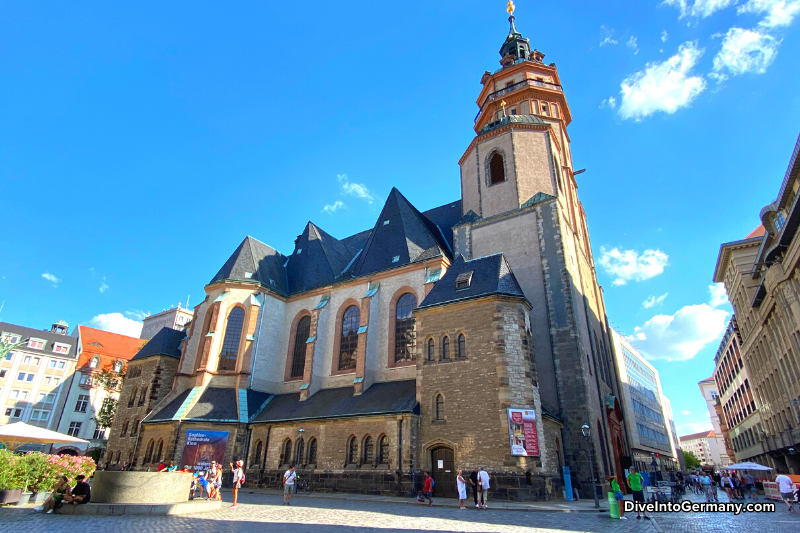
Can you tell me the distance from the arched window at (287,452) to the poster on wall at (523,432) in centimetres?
1150

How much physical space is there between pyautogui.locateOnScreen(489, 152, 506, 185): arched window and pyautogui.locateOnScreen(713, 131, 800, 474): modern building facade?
47.6 ft

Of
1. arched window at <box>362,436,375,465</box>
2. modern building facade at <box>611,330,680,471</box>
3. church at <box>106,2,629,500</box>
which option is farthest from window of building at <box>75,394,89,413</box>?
modern building facade at <box>611,330,680,471</box>

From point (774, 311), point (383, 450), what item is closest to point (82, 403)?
point (383, 450)

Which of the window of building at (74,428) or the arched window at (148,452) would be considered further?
the window of building at (74,428)

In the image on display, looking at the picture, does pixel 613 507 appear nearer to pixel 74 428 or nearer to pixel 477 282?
pixel 477 282

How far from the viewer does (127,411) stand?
93.3 ft

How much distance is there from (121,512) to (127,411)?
782 inches

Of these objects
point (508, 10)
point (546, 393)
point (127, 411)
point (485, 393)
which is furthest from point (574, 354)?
point (508, 10)

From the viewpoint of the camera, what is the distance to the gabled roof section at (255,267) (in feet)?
98.4

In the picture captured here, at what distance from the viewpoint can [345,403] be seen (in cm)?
2305

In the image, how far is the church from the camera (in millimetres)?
18875

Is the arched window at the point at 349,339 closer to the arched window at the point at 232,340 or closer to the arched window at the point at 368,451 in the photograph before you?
the arched window at the point at 368,451

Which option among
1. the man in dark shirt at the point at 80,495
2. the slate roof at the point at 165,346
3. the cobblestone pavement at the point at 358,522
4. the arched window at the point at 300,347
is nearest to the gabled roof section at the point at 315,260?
the arched window at the point at 300,347

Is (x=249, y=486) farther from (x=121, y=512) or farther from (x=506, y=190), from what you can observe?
(x=506, y=190)
